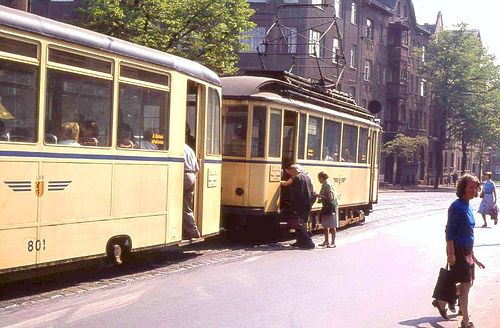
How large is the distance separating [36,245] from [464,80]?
6109 cm

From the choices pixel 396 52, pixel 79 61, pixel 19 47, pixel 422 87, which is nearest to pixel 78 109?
pixel 79 61

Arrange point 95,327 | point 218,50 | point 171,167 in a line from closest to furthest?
point 95,327 → point 171,167 → point 218,50

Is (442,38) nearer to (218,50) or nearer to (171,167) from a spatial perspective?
(218,50)

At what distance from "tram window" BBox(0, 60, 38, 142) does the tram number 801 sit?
111cm

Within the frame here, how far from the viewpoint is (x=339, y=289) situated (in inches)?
388

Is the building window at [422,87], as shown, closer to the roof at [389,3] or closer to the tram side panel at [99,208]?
the roof at [389,3]

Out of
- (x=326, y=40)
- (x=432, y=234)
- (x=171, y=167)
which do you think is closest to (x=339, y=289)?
(x=171, y=167)

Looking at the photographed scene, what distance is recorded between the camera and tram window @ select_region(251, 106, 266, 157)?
14.3 m

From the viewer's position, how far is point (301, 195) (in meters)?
14.3

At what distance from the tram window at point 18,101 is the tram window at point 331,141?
385 inches

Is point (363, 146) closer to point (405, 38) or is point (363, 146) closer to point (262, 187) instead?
point (262, 187)

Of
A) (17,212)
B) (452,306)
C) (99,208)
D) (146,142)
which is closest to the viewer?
(17,212)

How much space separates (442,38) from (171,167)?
5887 centimetres

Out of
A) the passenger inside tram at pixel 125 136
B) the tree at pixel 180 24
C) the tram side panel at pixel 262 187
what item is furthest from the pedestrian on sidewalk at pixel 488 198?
the passenger inside tram at pixel 125 136
